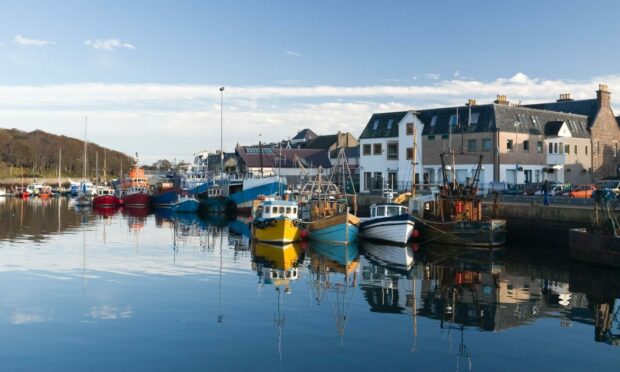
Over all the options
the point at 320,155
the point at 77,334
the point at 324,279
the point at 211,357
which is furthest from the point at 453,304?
the point at 320,155

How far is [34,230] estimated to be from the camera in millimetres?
46438

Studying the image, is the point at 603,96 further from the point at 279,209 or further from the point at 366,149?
the point at 279,209

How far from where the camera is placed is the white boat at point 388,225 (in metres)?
36.5

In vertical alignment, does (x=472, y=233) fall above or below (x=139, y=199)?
below

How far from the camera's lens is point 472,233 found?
3534cm

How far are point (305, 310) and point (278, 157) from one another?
71.2 meters

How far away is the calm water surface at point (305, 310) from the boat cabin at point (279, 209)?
3439 mm

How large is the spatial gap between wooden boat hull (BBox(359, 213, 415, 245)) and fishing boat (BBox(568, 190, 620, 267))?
9898 mm

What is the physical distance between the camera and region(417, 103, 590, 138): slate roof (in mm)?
56250

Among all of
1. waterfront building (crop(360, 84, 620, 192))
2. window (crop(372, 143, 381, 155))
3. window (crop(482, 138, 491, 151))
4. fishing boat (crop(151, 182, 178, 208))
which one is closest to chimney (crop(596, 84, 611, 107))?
waterfront building (crop(360, 84, 620, 192))

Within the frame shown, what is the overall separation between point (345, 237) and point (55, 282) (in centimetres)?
1761

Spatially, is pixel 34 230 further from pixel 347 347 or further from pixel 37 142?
pixel 37 142

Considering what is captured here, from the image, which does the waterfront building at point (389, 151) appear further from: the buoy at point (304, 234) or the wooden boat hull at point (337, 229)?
the wooden boat hull at point (337, 229)

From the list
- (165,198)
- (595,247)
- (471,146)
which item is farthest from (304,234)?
(165,198)
